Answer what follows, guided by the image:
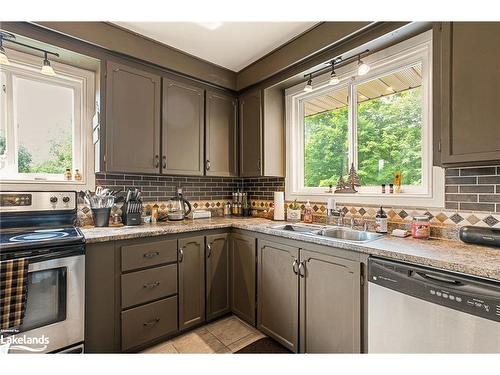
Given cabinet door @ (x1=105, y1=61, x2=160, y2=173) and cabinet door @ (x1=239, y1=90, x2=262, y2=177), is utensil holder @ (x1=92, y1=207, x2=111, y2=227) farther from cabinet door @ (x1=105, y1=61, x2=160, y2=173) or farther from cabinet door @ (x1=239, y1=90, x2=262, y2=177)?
cabinet door @ (x1=239, y1=90, x2=262, y2=177)

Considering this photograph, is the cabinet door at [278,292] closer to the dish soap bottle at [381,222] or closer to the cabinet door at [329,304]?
the cabinet door at [329,304]

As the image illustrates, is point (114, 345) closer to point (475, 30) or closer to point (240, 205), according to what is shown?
point (240, 205)

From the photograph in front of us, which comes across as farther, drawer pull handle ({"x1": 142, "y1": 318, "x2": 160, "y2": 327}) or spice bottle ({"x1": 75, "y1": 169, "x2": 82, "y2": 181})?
spice bottle ({"x1": 75, "y1": 169, "x2": 82, "y2": 181})

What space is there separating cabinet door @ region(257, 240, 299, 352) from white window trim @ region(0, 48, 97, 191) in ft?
5.57

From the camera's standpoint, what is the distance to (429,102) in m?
1.73

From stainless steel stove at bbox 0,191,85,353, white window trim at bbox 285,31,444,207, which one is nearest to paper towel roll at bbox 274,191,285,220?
white window trim at bbox 285,31,444,207

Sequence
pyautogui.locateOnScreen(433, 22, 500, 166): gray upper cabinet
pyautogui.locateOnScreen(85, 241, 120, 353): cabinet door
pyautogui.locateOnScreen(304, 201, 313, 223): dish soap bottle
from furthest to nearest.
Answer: pyautogui.locateOnScreen(304, 201, 313, 223): dish soap bottle → pyautogui.locateOnScreen(85, 241, 120, 353): cabinet door → pyautogui.locateOnScreen(433, 22, 500, 166): gray upper cabinet

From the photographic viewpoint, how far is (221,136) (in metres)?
2.71

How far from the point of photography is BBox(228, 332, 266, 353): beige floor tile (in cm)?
188

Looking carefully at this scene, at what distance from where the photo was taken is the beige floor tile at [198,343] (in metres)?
1.86

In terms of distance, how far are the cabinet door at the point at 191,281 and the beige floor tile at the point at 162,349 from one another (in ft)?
0.47

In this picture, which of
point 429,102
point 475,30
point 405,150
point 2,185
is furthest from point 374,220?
point 2,185
